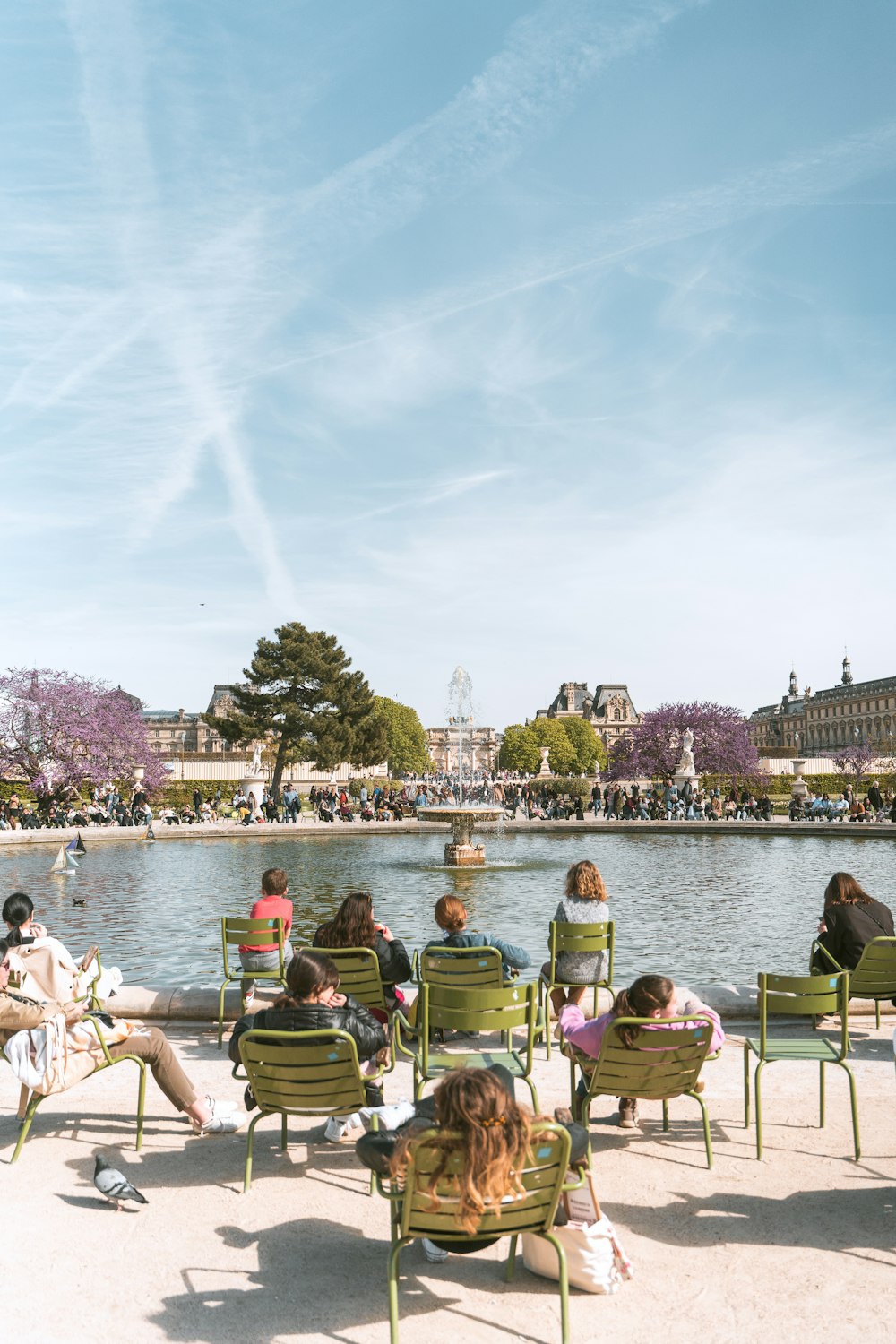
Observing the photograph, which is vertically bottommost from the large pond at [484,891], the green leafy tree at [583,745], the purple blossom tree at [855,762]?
the large pond at [484,891]

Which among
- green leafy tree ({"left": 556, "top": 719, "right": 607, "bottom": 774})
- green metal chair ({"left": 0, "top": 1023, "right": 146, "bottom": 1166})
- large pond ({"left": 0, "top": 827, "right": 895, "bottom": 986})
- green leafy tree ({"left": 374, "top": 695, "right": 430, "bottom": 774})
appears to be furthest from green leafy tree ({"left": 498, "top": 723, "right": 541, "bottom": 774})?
green metal chair ({"left": 0, "top": 1023, "right": 146, "bottom": 1166})

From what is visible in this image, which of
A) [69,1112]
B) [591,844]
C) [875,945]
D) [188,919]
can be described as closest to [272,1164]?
[69,1112]

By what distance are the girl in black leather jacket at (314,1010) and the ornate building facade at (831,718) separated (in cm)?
12103

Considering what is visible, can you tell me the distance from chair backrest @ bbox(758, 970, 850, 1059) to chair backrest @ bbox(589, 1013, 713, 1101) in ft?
2.21

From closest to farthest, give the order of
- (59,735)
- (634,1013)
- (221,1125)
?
(634,1013), (221,1125), (59,735)

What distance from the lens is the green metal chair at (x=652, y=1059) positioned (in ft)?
17.4

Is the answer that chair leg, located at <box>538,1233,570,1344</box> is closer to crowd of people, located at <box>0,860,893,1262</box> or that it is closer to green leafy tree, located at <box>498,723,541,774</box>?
crowd of people, located at <box>0,860,893,1262</box>

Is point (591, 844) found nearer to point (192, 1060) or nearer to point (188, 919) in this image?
point (188, 919)

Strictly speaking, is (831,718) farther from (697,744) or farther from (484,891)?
(484,891)

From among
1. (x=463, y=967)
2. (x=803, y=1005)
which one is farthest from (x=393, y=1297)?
(x=463, y=967)

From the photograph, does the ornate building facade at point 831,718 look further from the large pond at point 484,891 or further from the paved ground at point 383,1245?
the paved ground at point 383,1245

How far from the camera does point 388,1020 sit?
7.20 metres

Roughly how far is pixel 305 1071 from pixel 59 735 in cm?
4270

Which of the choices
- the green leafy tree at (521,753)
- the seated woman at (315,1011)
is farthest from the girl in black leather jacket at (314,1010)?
the green leafy tree at (521,753)
